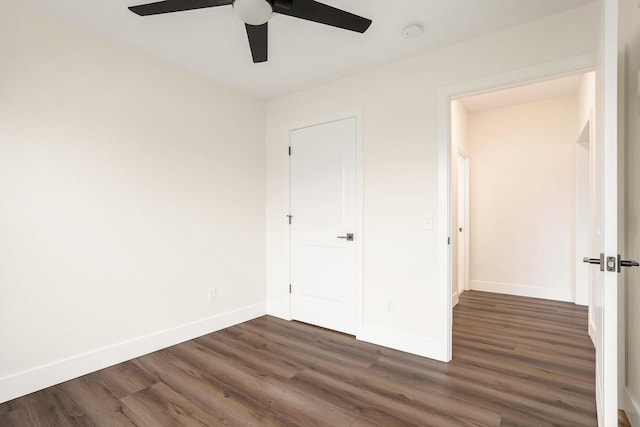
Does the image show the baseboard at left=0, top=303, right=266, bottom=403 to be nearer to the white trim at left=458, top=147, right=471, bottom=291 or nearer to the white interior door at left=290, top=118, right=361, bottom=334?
the white interior door at left=290, top=118, right=361, bottom=334

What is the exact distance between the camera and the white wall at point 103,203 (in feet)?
6.68

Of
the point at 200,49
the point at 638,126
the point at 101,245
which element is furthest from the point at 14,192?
the point at 638,126

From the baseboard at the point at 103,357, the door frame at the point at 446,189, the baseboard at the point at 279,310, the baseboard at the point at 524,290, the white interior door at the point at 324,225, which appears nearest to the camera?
the baseboard at the point at 103,357

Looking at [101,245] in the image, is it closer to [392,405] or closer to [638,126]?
[392,405]

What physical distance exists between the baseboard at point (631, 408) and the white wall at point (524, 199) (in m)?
2.82

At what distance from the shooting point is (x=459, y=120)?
14.2ft

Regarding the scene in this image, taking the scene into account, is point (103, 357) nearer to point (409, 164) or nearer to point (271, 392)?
point (271, 392)

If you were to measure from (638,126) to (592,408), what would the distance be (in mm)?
1613

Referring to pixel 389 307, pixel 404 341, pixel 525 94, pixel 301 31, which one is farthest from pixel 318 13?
pixel 525 94

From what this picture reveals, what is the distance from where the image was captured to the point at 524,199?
4523mm

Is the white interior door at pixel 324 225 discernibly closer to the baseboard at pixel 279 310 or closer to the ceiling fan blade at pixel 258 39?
the baseboard at pixel 279 310

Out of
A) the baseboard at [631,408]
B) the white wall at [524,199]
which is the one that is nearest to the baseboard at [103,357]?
the baseboard at [631,408]

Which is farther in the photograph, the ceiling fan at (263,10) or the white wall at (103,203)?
the white wall at (103,203)

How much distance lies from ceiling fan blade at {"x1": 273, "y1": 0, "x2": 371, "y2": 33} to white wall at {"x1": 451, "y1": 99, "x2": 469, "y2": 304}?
7.92 feet
